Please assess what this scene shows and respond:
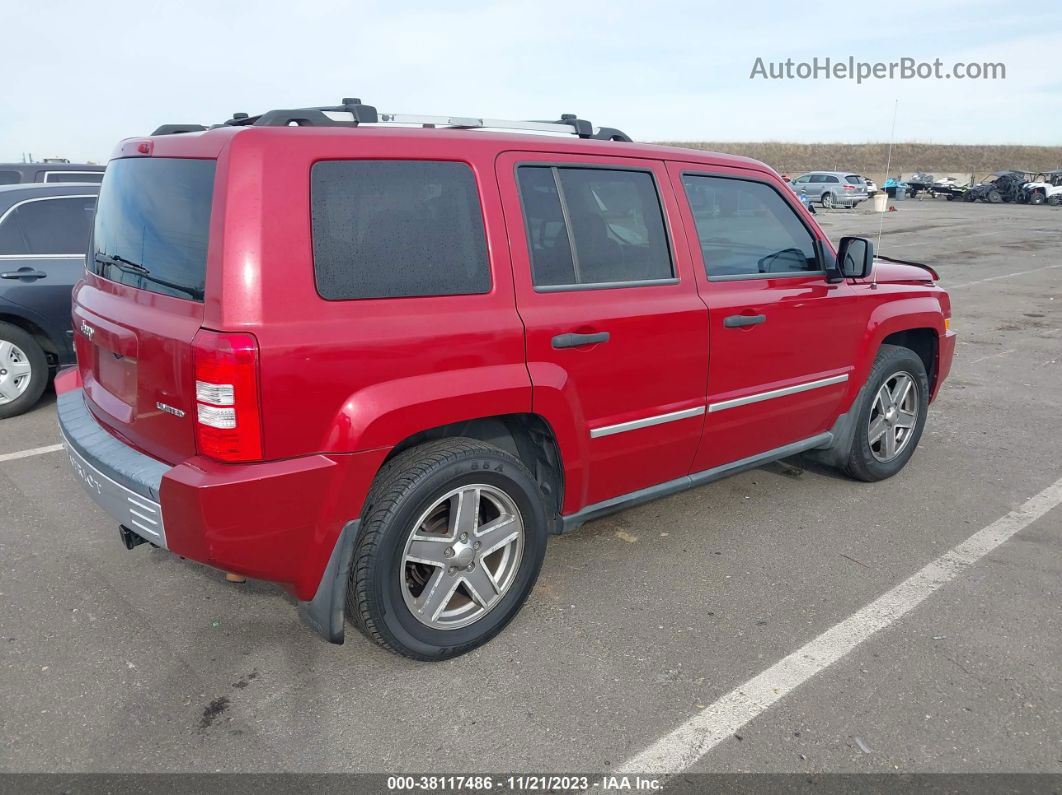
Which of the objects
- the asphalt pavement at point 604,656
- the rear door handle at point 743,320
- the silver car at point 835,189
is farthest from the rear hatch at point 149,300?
the silver car at point 835,189

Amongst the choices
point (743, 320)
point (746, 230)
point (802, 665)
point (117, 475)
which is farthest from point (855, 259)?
point (117, 475)

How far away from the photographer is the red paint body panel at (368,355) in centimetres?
251

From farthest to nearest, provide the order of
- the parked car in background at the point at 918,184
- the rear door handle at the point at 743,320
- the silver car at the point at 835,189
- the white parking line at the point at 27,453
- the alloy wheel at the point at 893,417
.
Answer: the parked car in background at the point at 918,184
the silver car at the point at 835,189
the white parking line at the point at 27,453
the alloy wheel at the point at 893,417
the rear door handle at the point at 743,320

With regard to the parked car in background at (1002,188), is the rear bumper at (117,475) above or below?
A: below

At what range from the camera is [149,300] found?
282cm

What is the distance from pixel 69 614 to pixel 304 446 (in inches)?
60.6

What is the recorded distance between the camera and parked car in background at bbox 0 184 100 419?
5898mm

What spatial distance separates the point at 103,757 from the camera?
8.22 ft

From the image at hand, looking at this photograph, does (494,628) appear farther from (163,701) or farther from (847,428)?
(847,428)

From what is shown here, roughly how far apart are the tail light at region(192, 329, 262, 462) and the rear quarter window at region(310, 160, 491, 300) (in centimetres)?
33

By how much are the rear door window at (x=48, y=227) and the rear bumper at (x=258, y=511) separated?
13.4ft

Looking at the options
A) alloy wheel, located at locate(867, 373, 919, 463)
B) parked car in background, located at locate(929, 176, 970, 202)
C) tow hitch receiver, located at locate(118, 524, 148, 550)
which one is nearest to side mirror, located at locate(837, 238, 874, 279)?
alloy wheel, located at locate(867, 373, 919, 463)

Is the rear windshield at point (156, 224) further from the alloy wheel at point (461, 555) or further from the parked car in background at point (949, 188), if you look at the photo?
the parked car in background at point (949, 188)

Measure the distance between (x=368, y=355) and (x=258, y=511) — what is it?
0.59 metres
